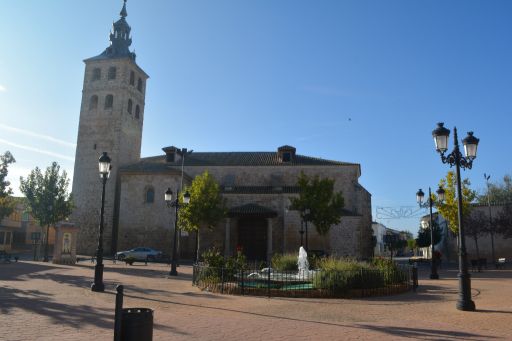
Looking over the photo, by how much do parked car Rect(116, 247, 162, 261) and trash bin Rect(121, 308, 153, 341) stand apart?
29855mm

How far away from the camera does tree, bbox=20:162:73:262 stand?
1219 inches

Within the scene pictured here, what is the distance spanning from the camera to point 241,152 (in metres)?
44.2

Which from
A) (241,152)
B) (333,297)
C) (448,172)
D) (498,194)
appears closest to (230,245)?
(241,152)

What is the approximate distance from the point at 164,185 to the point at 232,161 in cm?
787

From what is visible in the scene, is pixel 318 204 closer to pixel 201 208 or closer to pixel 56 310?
pixel 201 208

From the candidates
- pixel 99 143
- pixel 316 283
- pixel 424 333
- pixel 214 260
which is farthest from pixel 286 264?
pixel 99 143

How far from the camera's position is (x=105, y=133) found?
40219 mm

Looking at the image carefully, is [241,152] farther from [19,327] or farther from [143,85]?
[19,327]

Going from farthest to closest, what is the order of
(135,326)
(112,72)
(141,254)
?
1. (112,72)
2. (141,254)
3. (135,326)

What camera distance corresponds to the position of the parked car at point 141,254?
3361 cm

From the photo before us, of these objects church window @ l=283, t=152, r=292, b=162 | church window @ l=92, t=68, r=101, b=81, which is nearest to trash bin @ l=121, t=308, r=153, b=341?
church window @ l=283, t=152, r=292, b=162

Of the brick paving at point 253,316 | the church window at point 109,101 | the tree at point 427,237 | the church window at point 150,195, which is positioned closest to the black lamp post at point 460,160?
the brick paving at point 253,316

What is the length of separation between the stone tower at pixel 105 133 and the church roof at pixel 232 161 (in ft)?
9.18

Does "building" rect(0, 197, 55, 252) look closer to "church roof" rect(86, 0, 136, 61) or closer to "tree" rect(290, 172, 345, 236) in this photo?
"church roof" rect(86, 0, 136, 61)
